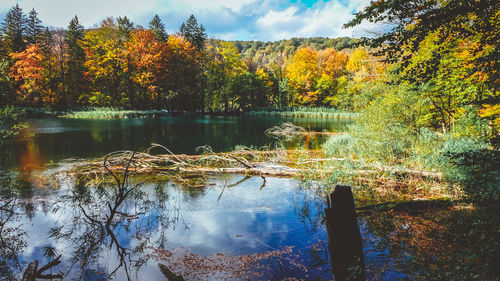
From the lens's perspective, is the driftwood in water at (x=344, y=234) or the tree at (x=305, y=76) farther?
the tree at (x=305, y=76)

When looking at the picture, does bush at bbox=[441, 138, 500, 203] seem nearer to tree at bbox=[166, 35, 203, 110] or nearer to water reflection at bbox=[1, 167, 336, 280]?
water reflection at bbox=[1, 167, 336, 280]

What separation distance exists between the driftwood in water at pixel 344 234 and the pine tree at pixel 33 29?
54316 mm

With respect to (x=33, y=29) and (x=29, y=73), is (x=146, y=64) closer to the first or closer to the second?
(x=29, y=73)

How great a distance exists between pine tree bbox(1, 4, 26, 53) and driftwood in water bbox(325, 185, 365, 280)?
5175 centimetres

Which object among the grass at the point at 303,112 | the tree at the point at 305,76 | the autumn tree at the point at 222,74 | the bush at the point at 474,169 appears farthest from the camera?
the tree at the point at 305,76

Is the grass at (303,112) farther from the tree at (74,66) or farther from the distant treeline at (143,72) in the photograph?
the tree at (74,66)

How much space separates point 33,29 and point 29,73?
42.9 feet

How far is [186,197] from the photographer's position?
21.7 feet

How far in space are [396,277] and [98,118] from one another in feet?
117

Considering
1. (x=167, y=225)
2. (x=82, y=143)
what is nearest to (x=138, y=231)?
(x=167, y=225)

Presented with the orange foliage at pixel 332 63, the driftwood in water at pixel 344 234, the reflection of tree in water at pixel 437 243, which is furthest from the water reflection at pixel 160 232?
the orange foliage at pixel 332 63

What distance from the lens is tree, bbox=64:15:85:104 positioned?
37938 mm

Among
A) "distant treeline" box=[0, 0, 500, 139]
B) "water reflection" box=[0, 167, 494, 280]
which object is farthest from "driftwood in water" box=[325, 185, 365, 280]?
"distant treeline" box=[0, 0, 500, 139]

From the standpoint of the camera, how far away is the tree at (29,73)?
3312cm
